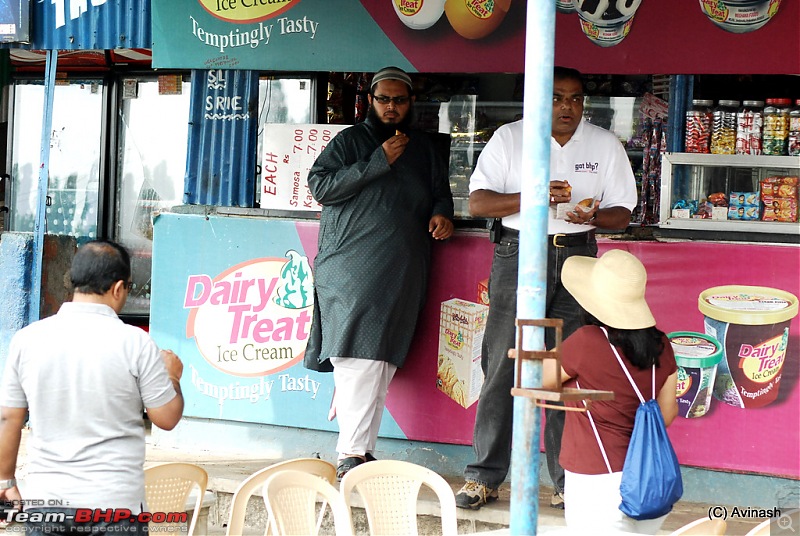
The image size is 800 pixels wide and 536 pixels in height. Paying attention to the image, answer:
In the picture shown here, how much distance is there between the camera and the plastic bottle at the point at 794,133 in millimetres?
5531

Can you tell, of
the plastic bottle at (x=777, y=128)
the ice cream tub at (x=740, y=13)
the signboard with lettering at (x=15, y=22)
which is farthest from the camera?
the signboard with lettering at (x=15, y=22)

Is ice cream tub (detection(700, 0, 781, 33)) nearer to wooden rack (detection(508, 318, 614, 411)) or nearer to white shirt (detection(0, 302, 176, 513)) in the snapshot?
wooden rack (detection(508, 318, 614, 411))

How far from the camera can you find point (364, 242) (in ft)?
18.2

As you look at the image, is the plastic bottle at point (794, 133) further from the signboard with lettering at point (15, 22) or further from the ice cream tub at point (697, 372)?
the signboard with lettering at point (15, 22)

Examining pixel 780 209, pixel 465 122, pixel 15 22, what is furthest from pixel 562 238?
pixel 15 22

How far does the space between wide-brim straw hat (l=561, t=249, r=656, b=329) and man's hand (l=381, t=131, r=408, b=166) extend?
5.91 ft

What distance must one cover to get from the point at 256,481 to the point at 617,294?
1.45m

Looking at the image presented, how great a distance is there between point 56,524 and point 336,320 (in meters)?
2.49

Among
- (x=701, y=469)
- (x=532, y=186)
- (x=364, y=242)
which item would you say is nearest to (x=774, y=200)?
(x=701, y=469)

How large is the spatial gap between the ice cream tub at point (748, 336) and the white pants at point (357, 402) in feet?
5.74

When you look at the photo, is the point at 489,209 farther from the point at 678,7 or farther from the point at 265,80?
the point at 265,80

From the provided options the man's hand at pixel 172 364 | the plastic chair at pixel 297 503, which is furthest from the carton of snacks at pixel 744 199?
the man's hand at pixel 172 364

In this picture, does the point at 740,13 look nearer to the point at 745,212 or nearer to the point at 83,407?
the point at 745,212

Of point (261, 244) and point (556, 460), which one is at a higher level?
point (261, 244)
